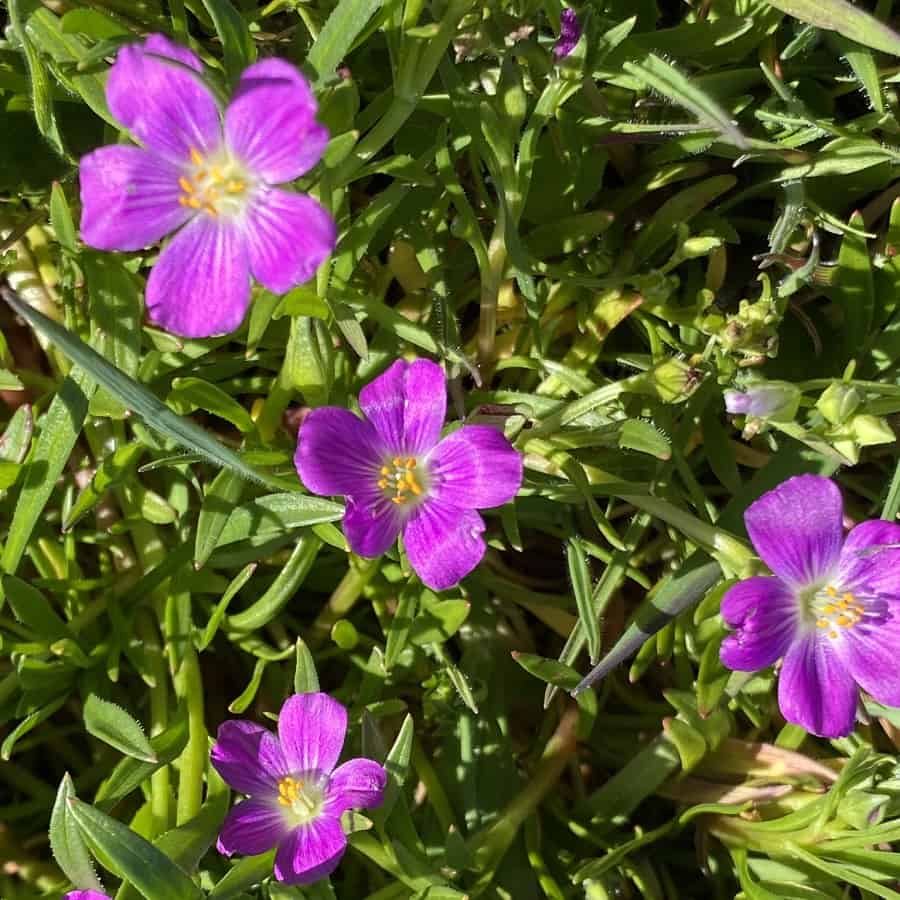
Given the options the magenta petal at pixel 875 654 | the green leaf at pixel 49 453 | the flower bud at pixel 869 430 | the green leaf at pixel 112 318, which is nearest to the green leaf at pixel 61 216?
the green leaf at pixel 112 318

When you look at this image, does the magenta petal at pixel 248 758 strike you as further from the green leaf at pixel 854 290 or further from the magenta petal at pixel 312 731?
the green leaf at pixel 854 290

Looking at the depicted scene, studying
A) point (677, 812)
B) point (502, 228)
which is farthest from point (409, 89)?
point (677, 812)

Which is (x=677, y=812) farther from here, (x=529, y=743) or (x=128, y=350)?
(x=128, y=350)

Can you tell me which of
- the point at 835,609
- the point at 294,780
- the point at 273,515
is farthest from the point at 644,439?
the point at 294,780

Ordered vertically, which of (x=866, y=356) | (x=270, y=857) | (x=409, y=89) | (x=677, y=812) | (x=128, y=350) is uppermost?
(x=409, y=89)

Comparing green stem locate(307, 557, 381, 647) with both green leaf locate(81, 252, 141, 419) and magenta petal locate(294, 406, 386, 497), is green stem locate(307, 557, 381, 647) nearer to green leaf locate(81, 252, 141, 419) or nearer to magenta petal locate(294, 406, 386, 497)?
magenta petal locate(294, 406, 386, 497)
